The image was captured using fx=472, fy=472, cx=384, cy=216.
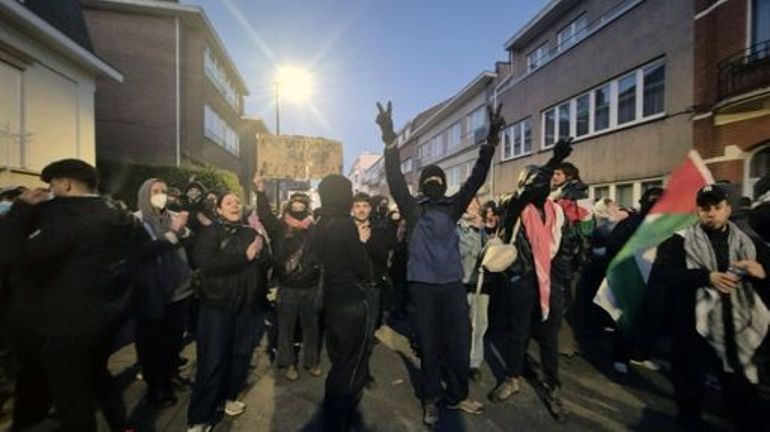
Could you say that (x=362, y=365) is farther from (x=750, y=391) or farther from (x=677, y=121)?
(x=677, y=121)

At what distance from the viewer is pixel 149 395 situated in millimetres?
4152

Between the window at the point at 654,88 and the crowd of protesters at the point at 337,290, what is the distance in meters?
9.52

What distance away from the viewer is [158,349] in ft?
13.6

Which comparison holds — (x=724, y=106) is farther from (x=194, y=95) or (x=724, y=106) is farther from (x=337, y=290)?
(x=194, y=95)

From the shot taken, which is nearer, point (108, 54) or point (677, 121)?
point (677, 121)

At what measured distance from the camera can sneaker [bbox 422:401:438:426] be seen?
3.81m

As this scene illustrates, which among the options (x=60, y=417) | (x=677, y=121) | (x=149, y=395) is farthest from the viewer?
(x=677, y=121)

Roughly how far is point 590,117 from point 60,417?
1660 centimetres

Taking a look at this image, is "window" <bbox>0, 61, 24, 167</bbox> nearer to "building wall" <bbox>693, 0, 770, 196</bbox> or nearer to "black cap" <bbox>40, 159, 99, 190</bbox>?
"black cap" <bbox>40, 159, 99, 190</bbox>

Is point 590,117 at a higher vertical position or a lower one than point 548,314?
higher

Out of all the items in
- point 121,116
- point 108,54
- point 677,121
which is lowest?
point 677,121

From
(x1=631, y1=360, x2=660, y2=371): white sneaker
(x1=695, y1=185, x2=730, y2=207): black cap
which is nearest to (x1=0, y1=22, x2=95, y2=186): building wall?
(x1=631, y1=360, x2=660, y2=371): white sneaker

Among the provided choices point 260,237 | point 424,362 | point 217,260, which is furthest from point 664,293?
point 217,260

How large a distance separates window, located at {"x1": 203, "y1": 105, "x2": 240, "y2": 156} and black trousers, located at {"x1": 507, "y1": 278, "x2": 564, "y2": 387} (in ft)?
72.8
